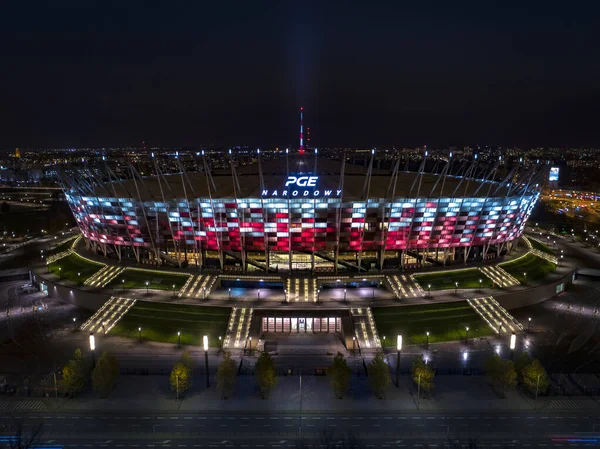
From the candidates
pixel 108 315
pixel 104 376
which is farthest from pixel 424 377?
pixel 108 315

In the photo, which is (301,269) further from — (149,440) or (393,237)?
(149,440)

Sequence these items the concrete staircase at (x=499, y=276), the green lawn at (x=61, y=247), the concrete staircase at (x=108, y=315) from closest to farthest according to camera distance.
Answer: the concrete staircase at (x=108, y=315)
the concrete staircase at (x=499, y=276)
the green lawn at (x=61, y=247)

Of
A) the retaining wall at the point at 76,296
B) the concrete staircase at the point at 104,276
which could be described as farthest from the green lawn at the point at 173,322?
the concrete staircase at the point at 104,276

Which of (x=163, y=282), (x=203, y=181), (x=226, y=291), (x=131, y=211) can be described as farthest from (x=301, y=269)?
(x=203, y=181)

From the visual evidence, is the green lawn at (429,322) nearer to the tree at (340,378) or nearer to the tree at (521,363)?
the tree at (521,363)

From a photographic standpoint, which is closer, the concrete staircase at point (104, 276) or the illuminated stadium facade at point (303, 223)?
the illuminated stadium facade at point (303, 223)

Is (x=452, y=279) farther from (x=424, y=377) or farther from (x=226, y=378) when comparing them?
(x=226, y=378)
